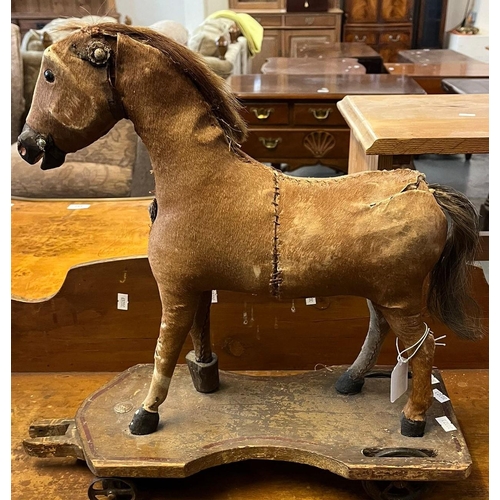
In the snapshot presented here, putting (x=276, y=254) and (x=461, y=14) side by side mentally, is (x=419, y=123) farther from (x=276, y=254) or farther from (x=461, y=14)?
(x=461, y=14)

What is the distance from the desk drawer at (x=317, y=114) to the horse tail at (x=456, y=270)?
1.32 m

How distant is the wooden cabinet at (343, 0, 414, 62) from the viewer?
15.3 ft

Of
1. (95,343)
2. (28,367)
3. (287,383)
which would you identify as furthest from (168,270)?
(28,367)

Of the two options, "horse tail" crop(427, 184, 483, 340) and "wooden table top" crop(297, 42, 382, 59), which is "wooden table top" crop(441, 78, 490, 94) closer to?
"wooden table top" crop(297, 42, 382, 59)

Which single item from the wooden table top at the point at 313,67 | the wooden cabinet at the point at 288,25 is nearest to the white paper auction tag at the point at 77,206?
the wooden table top at the point at 313,67

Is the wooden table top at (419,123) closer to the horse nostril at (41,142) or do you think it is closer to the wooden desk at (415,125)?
the wooden desk at (415,125)

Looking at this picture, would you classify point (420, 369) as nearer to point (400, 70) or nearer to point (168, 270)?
point (168, 270)

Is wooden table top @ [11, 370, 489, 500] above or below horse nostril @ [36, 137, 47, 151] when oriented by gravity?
below

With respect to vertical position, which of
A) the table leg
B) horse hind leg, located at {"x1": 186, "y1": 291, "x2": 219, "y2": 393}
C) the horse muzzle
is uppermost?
the horse muzzle

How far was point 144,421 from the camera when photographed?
3.22 feet

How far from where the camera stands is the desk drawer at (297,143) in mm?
2258

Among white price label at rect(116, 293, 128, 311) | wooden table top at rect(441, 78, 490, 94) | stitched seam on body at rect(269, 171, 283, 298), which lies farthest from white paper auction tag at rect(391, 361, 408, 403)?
wooden table top at rect(441, 78, 490, 94)

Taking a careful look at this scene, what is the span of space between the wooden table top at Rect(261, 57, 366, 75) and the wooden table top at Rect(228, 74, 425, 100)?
156 mm

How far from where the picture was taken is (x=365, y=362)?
108 centimetres
